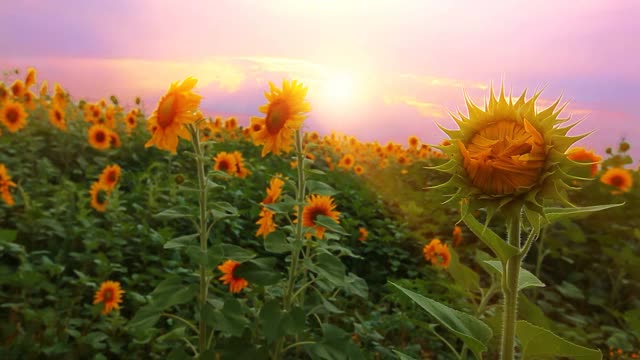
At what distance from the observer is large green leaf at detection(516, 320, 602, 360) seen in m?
0.86

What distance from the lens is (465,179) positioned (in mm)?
780

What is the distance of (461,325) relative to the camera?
0.87m

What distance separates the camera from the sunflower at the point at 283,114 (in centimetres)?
194

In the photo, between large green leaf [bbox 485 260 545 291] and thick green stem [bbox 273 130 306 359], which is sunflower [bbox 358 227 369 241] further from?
large green leaf [bbox 485 260 545 291]

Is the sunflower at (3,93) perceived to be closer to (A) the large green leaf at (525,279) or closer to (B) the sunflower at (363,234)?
(B) the sunflower at (363,234)

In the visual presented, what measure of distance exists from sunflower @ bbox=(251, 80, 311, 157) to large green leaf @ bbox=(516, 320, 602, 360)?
47.4 inches

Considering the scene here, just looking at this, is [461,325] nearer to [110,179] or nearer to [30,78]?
[110,179]

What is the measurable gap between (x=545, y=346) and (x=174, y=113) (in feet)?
4.52

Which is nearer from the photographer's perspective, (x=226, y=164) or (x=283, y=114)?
(x=283, y=114)

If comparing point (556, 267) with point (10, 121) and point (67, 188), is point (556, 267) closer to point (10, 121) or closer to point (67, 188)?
Result: point (67, 188)

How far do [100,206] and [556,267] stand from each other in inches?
128

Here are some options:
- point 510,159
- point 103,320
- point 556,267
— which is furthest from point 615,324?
point 510,159

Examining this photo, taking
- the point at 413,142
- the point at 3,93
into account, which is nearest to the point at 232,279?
the point at 3,93

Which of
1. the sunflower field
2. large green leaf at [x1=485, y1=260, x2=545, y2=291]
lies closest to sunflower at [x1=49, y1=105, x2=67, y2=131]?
the sunflower field
